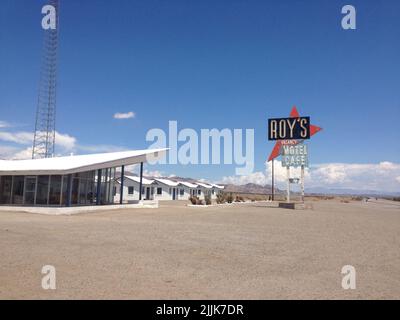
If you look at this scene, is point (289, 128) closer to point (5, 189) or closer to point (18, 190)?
point (18, 190)

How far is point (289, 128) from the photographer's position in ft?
117

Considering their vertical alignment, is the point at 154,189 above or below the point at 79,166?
below

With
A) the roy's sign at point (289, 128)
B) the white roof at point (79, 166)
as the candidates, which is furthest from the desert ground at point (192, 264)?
the roy's sign at point (289, 128)

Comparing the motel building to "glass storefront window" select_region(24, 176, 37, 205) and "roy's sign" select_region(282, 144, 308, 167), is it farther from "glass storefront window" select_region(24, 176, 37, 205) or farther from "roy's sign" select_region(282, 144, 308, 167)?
"roy's sign" select_region(282, 144, 308, 167)

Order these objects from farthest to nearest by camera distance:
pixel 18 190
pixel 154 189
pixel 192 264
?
1. pixel 154 189
2. pixel 18 190
3. pixel 192 264

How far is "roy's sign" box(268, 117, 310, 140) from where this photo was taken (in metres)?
35.0

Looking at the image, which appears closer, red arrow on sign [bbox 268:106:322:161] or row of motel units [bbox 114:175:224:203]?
red arrow on sign [bbox 268:106:322:161]

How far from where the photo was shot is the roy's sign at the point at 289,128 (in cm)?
3500

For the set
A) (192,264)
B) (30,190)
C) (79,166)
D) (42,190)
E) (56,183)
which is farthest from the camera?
(30,190)

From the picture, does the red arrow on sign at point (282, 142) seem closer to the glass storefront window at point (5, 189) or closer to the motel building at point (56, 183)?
the motel building at point (56, 183)

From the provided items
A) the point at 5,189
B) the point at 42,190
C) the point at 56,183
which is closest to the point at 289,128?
the point at 56,183

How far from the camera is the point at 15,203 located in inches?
1030

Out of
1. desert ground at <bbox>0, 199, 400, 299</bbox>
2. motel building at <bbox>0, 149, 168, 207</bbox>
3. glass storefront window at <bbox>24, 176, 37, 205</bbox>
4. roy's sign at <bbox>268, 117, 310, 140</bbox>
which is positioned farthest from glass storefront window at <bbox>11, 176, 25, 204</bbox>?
roy's sign at <bbox>268, 117, 310, 140</bbox>
